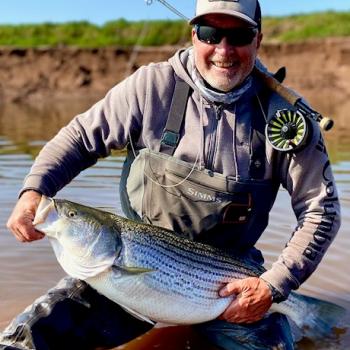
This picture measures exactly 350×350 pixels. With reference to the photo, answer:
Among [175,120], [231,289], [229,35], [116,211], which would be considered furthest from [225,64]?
[116,211]

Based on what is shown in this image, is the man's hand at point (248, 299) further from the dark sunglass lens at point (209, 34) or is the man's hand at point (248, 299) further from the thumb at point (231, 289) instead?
the dark sunglass lens at point (209, 34)

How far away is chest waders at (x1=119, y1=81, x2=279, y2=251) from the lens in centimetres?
418

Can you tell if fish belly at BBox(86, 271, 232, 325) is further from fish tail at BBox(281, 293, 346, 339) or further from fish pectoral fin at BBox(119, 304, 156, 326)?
fish tail at BBox(281, 293, 346, 339)

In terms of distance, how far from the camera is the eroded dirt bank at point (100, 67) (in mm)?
36531

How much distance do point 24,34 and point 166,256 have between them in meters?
40.1

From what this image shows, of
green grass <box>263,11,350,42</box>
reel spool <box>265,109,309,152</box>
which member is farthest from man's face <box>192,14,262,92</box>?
Answer: green grass <box>263,11,350,42</box>

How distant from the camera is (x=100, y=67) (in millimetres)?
38656

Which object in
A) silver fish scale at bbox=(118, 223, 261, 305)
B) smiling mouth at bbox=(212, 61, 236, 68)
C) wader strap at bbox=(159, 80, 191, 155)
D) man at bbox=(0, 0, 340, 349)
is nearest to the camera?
silver fish scale at bbox=(118, 223, 261, 305)

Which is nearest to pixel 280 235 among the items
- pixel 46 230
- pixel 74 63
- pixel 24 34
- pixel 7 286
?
pixel 7 286

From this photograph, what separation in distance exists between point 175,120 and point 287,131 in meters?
0.69

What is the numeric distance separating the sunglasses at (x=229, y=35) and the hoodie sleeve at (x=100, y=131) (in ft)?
1.68

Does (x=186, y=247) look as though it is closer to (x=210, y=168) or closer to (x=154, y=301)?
(x=154, y=301)

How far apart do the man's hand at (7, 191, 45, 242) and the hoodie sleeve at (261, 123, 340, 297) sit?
52.5 inches

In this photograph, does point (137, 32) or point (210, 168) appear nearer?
point (210, 168)
